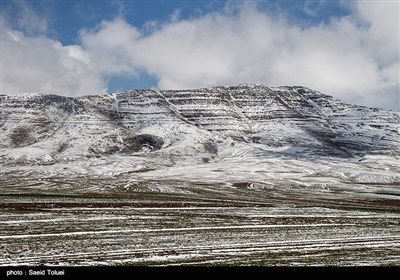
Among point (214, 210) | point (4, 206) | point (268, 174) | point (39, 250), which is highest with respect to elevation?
point (268, 174)

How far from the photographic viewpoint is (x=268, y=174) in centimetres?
19638

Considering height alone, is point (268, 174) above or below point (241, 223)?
above

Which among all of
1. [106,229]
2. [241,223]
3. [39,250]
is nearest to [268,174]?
[241,223]

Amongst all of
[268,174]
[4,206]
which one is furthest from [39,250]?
[268,174]

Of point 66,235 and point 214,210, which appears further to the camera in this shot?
point 214,210

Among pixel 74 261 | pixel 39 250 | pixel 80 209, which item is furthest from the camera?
pixel 80 209

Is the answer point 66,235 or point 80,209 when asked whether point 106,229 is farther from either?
point 80,209

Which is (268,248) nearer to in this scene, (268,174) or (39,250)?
(39,250)

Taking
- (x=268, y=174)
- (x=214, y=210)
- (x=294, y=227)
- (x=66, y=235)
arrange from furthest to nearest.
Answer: (x=268, y=174)
(x=214, y=210)
(x=294, y=227)
(x=66, y=235)

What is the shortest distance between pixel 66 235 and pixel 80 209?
80.7ft
